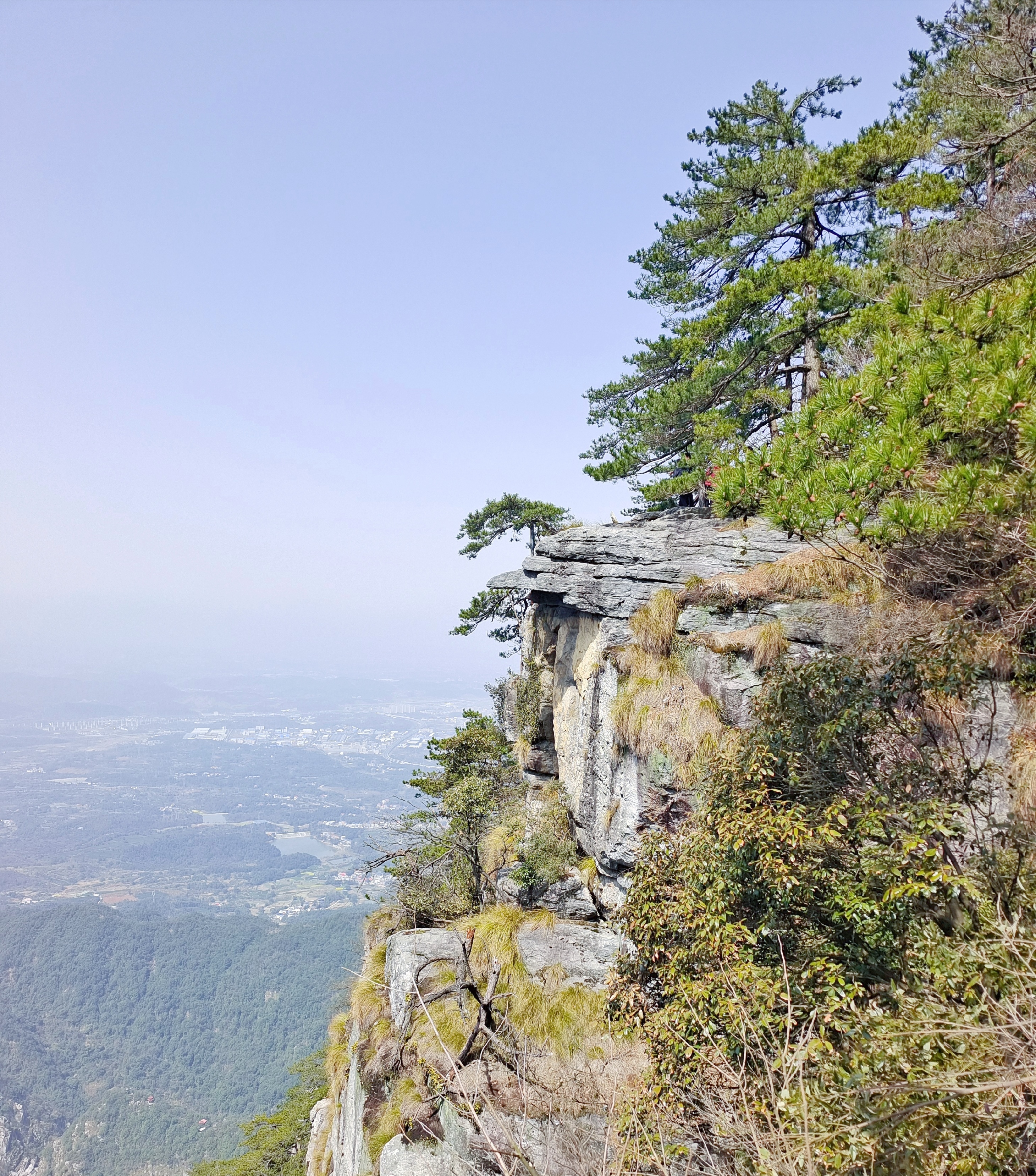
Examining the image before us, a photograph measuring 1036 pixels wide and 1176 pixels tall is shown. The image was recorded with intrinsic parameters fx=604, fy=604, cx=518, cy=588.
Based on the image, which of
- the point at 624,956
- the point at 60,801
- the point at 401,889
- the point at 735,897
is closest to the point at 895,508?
the point at 735,897

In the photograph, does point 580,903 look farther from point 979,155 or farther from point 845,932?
point 979,155

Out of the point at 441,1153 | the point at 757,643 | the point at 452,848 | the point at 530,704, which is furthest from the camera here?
the point at 530,704

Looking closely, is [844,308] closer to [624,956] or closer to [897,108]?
[897,108]

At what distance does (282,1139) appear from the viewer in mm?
21516

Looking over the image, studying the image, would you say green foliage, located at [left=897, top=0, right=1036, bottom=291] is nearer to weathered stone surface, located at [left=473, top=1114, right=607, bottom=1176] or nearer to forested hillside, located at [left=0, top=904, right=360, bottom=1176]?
weathered stone surface, located at [left=473, top=1114, right=607, bottom=1176]

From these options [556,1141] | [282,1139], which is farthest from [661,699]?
[282,1139]

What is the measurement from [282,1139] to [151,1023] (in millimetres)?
90377

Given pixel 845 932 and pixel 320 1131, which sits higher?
pixel 845 932

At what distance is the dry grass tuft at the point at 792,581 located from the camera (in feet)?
22.7

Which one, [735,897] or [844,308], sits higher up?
[844,308]

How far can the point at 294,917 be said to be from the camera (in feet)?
372

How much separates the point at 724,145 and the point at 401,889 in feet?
53.3

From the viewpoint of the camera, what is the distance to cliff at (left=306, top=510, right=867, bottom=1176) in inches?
244

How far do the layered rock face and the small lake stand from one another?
522ft
